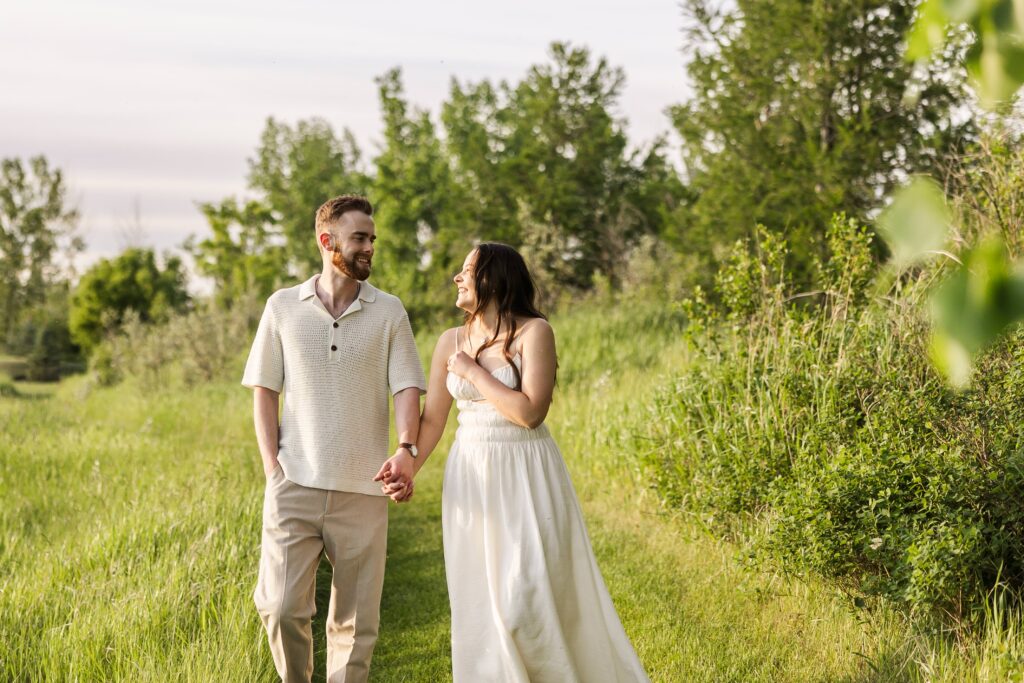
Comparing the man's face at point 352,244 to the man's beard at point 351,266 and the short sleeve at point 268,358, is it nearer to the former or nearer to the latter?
the man's beard at point 351,266

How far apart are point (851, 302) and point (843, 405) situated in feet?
4.03

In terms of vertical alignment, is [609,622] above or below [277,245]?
below

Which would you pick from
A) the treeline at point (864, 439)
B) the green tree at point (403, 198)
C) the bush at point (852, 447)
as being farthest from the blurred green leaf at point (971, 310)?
the green tree at point (403, 198)

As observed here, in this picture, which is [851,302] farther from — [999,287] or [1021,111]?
[999,287]

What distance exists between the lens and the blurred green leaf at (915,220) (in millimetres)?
661

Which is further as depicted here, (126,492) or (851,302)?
(126,492)

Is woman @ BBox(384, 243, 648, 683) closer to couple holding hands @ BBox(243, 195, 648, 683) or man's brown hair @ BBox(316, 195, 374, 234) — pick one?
couple holding hands @ BBox(243, 195, 648, 683)

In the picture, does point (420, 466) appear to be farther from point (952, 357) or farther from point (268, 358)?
point (952, 357)

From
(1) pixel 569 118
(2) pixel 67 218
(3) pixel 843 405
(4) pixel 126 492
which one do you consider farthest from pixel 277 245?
(3) pixel 843 405

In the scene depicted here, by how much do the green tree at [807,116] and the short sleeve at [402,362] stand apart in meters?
8.46

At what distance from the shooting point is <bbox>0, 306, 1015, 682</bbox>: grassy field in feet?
15.4

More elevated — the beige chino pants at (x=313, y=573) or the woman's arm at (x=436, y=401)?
the woman's arm at (x=436, y=401)

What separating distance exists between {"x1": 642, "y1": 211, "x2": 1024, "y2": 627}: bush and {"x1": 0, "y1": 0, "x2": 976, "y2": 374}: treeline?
838 mm

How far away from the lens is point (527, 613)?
385 centimetres
